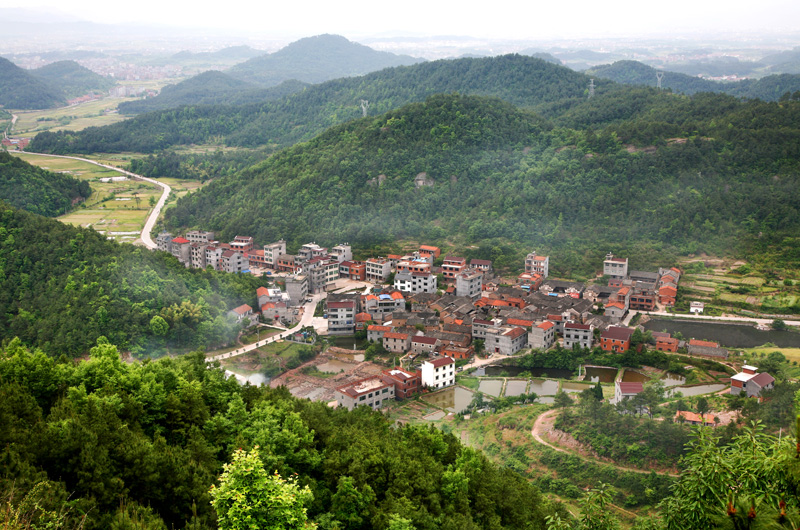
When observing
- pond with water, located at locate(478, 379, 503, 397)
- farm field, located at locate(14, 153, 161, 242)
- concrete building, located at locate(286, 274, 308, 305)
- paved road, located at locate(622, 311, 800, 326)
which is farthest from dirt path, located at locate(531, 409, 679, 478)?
farm field, located at locate(14, 153, 161, 242)

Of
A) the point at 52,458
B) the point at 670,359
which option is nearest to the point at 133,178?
the point at 670,359

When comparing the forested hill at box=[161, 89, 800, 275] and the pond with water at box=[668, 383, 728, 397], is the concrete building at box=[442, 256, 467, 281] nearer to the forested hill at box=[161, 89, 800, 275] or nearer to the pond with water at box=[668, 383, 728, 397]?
the forested hill at box=[161, 89, 800, 275]

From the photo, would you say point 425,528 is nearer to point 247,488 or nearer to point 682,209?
point 247,488

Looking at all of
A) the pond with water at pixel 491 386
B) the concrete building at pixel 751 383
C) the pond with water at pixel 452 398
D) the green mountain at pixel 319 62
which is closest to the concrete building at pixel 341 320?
the pond with water at pixel 452 398

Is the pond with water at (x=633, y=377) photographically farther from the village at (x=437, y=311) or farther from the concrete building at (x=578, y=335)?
the concrete building at (x=578, y=335)

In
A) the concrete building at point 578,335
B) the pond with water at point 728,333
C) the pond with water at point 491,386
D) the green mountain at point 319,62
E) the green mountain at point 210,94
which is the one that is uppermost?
the green mountain at point 319,62

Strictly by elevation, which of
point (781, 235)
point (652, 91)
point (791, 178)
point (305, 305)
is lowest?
point (305, 305)
